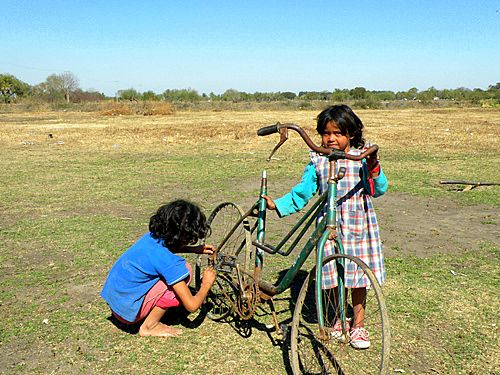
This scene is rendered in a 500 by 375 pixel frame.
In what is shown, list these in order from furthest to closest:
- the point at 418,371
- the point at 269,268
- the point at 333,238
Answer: the point at 269,268 → the point at 418,371 → the point at 333,238

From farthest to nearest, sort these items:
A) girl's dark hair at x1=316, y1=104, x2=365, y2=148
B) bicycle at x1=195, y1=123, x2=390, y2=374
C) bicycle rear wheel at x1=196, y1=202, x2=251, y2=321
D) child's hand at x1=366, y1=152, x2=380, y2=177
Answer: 1. bicycle rear wheel at x1=196, y1=202, x2=251, y2=321
2. girl's dark hair at x1=316, y1=104, x2=365, y2=148
3. child's hand at x1=366, y1=152, x2=380, y2=177
4. bicycle at x1=195, y1=123, x2=390, y2=374

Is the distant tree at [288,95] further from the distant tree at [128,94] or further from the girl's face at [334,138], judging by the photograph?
the girl's face at [334,138]

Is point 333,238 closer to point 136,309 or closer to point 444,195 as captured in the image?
point 136,309

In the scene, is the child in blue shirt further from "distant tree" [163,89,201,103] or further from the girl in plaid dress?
"distant tree" [163,89,201,103]

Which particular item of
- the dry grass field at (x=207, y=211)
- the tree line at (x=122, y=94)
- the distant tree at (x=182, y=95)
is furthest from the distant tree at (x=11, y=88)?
the dry grass field at (x=207, y=211)

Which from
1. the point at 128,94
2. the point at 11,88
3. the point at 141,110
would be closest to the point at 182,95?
the point at 128,94

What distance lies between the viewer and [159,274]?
351cm

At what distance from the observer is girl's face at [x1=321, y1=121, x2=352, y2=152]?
3.26 meters

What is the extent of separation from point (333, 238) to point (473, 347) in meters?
1.53

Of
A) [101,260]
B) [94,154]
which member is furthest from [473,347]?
[94,154]

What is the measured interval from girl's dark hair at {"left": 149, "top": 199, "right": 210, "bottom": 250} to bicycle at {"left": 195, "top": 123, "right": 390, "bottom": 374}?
13.1 inches

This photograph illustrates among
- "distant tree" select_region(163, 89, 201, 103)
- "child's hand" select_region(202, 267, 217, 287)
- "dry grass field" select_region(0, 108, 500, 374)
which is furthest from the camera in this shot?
"distant tree" select_region(163, 89, 201, 103)

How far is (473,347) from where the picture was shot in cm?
351

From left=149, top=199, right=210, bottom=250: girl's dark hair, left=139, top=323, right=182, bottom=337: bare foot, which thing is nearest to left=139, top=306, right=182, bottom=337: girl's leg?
left=139, top=323, right=182, bottom=337: bare foot
